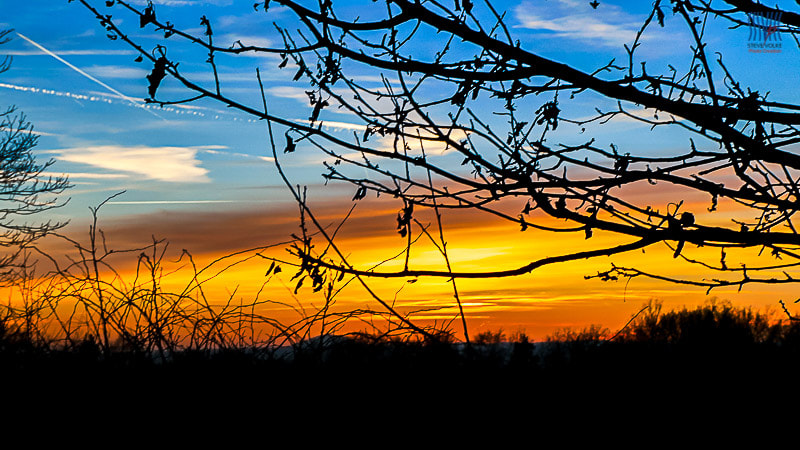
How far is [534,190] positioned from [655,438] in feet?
3.95

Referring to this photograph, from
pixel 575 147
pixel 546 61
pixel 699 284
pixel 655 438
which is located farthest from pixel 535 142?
pixel 655 438

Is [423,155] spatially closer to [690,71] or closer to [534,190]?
[534,190]

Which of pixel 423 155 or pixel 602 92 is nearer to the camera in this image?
pixel 602 92

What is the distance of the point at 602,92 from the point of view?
3.03m

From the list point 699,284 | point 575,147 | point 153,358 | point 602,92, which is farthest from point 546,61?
point 153,358

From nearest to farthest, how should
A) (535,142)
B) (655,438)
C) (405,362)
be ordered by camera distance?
(655,438), (535,142), (405,362)

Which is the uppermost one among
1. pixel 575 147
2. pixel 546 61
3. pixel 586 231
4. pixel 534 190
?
pixel 546 61

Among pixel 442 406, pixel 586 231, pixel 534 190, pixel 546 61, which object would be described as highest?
pixel 546 61

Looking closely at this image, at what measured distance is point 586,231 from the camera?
122 inches

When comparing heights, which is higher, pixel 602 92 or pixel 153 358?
pixel 602 92

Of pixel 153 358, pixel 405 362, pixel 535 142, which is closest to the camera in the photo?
pixel 535 142

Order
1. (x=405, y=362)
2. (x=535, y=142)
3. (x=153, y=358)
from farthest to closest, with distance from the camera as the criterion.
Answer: (x=153, y=358), (x=405, y=362), (x=535, y=142)

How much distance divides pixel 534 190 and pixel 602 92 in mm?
534

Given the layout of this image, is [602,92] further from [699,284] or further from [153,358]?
[153,358]
